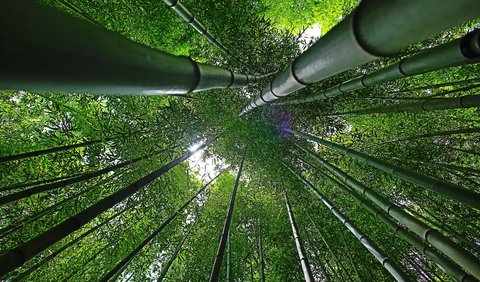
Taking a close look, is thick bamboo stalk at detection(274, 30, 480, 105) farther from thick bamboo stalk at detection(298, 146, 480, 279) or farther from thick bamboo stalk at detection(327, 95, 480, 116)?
thick bamboo stalk at detection(298, 146, 480, 279)

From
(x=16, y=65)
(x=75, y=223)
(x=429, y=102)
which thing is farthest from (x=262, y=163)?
(x=16, y=65)

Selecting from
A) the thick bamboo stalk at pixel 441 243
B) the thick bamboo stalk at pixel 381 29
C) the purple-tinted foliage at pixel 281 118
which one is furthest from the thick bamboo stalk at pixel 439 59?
the purple-tinted foliage at pixel 281 118

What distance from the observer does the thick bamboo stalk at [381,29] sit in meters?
0.63

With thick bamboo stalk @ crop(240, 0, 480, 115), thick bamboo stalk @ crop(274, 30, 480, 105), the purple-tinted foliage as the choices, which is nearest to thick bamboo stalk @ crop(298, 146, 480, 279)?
thick bamboo stalk @ crop(274, 30, 480, 105)

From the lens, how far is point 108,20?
3.58m

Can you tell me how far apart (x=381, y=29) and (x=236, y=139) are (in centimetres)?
487

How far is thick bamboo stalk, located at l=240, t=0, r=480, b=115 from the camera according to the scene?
631 mm

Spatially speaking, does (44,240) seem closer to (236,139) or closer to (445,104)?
(445,104)

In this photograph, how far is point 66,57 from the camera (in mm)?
617

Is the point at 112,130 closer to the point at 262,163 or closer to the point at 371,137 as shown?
the point at 262,163

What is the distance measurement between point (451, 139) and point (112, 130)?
456 cm

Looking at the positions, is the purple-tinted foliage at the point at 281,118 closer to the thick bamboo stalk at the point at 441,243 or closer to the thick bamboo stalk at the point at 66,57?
the thick bamboo stalk at the point at 441,243

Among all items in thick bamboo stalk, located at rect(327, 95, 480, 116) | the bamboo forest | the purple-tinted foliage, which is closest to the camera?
the bamboo forest

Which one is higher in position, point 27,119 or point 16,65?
point 27,119
